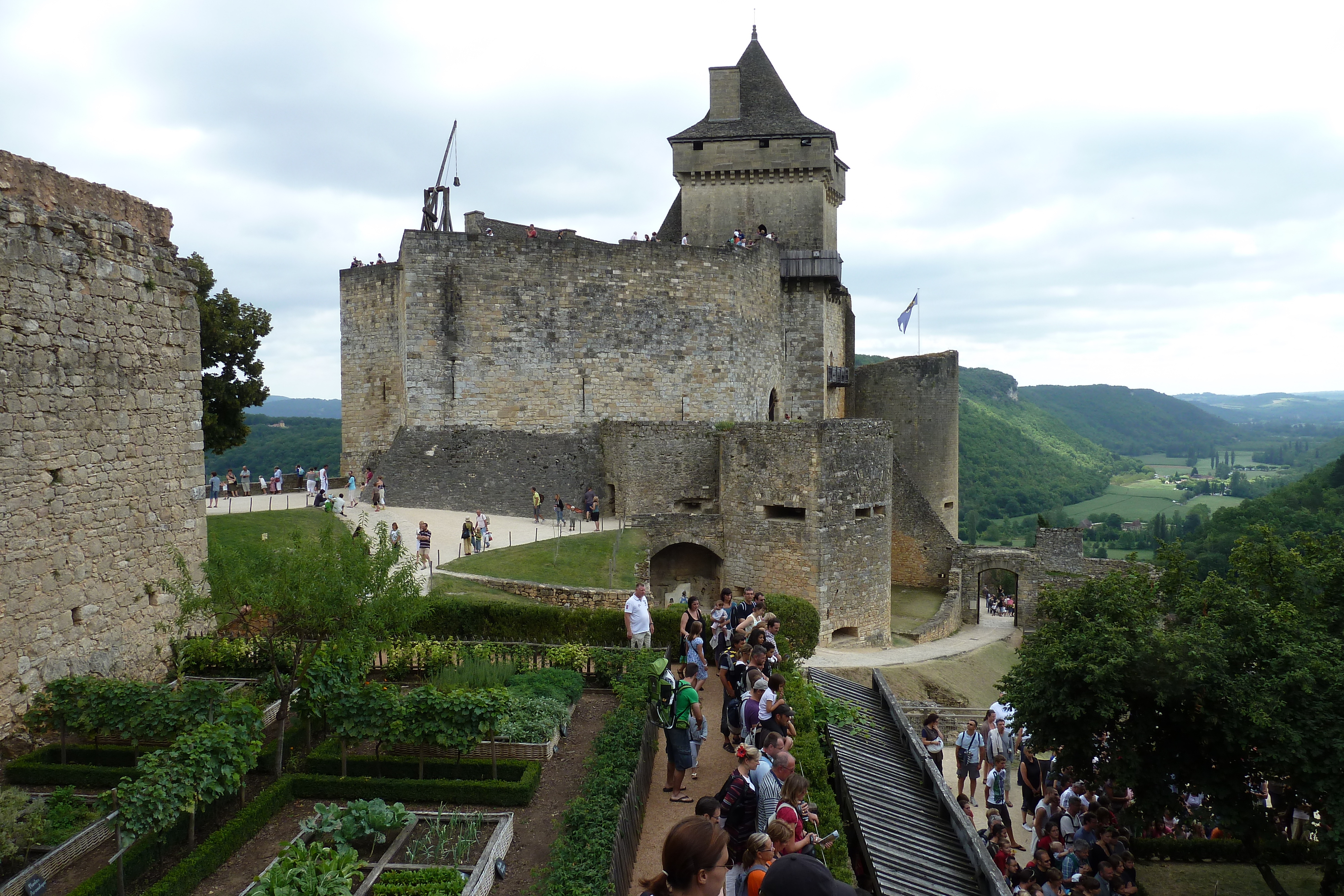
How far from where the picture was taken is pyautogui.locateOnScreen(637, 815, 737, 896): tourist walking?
158 inches

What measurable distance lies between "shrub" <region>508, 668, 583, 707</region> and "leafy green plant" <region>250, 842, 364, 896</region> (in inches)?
172

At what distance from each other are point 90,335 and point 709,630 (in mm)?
9497

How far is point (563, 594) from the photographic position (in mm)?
17531

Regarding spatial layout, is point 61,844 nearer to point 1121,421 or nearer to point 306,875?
point 306,875

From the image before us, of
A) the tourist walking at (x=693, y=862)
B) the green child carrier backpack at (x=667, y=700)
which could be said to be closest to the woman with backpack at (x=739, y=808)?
the green child carrier backpack at (x=667, y=700)

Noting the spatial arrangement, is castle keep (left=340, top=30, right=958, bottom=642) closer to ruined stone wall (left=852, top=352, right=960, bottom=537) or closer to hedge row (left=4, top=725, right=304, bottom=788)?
ruined stone wall (left=852, top=352, right=960, bottom=537)

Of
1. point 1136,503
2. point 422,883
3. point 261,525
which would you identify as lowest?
point 1136,503

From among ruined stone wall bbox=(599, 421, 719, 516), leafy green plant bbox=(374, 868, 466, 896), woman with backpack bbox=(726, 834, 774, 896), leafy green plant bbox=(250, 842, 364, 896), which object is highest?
ruined stone wall bbox=(599, 421, 719, 516)

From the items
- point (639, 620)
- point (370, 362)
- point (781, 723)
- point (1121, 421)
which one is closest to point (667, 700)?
point (781, 723)

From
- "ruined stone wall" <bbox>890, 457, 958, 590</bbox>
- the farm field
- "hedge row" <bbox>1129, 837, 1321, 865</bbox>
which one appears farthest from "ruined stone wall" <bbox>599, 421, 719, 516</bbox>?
the farm field

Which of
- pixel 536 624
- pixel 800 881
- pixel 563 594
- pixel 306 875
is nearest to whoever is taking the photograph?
pixel 800 881

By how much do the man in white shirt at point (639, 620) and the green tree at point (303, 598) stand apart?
3.37 metres

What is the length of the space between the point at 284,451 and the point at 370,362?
3331cm

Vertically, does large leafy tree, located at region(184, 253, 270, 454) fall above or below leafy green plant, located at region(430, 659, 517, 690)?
above
